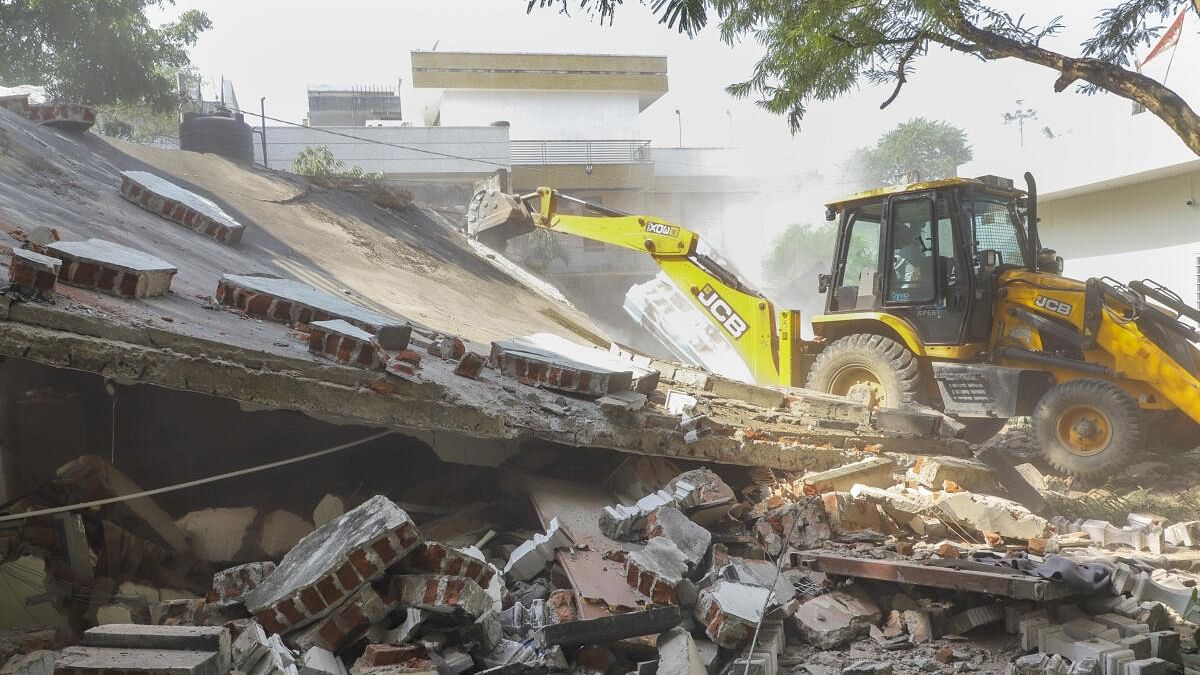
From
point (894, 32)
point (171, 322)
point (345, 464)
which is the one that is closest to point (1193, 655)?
point (894, 32)

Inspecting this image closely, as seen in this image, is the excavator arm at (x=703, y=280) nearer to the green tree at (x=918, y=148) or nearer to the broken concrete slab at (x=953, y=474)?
the broken concrete slab at (x=953, y=474)

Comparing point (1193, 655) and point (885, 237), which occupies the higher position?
point (885, 237)

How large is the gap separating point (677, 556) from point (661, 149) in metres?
22.3

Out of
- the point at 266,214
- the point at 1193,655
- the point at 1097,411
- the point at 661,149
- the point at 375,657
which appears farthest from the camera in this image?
the point at 661,149

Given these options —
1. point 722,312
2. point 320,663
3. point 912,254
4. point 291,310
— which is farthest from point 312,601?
point 722,312

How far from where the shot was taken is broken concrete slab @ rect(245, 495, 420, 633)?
3.47m

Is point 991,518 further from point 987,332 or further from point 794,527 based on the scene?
point 987,332

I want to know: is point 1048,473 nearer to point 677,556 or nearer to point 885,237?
point 885,237

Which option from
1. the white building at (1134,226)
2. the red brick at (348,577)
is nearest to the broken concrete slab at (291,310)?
the red brick at (348,577)

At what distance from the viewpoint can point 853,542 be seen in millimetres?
5148

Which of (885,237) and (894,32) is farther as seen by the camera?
(885,237)

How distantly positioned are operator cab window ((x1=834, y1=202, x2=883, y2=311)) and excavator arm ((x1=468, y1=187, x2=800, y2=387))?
56cm

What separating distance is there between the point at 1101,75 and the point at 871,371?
12.3 feet

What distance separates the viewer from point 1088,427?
7031 mm
